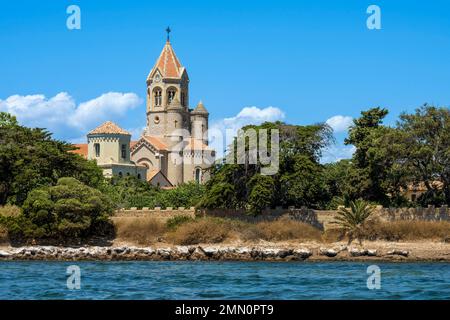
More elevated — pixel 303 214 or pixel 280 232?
pixel 303 214

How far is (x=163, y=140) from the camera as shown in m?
106

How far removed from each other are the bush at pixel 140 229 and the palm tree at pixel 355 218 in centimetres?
960

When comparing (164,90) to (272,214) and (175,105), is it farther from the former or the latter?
(272,214)

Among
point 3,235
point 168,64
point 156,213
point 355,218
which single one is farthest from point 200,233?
point 168,64

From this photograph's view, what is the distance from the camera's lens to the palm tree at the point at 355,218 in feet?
148

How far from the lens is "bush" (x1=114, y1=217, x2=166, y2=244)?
4684 cm

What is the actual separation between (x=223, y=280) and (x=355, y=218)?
17.5 m

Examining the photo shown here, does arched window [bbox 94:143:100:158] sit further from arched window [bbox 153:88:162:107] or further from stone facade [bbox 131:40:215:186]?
arched window [bbox 153:88:162:107]

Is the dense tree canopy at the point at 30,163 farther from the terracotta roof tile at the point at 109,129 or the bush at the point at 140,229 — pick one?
the terracotta roof tile at the point at 109,129

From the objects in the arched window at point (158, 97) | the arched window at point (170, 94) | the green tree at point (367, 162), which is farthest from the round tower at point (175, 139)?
the green tree at point (367, 162)

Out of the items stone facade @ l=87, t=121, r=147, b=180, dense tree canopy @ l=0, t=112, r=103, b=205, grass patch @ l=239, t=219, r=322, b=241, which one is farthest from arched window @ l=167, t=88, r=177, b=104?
grass patch @ l=239, t=219, r=322, b=241

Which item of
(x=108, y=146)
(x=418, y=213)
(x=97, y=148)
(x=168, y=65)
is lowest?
(x=418, y=213)

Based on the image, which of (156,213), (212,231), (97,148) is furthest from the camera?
(97,148)

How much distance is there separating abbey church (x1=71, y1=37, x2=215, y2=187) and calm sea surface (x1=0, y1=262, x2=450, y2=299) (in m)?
46.9
